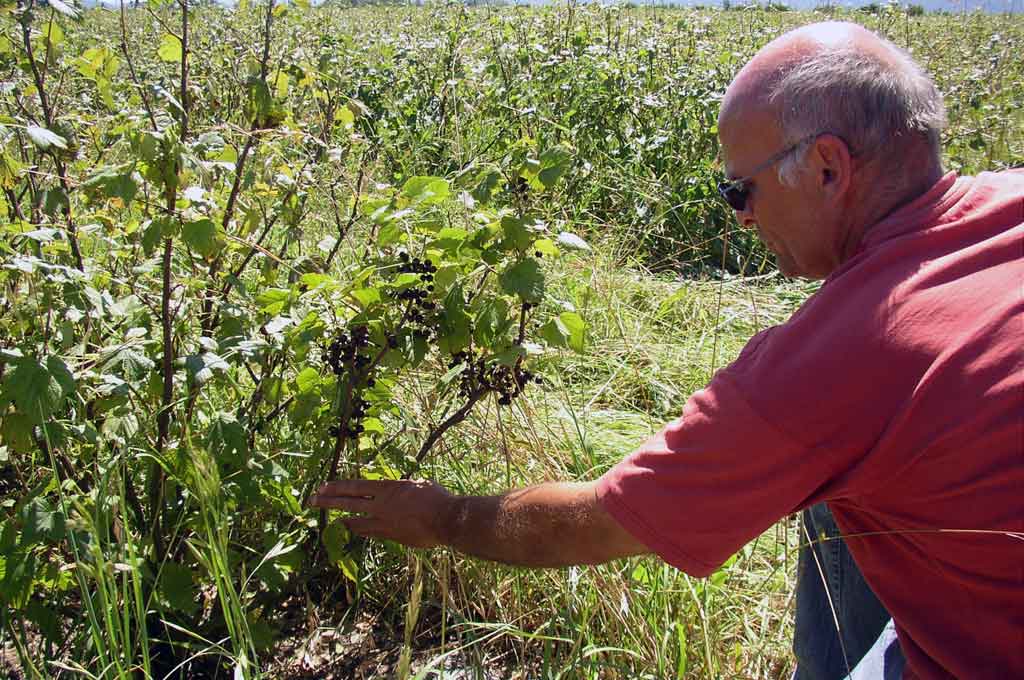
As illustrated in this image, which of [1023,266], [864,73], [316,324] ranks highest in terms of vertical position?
[864,73]

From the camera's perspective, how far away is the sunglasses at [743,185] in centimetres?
151

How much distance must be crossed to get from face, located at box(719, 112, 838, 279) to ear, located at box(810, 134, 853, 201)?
0.02 m

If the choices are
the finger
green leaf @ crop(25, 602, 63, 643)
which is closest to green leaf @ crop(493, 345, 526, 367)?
the finger

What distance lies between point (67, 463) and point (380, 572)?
0.77m

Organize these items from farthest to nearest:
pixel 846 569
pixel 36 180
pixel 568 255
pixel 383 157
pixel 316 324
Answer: pixel 383 157, pixel 568 255, pixel 36 180, pixel 846 569, pixel 316 324

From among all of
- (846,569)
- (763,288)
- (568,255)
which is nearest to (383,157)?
(568,255)

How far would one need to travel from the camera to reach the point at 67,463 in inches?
74.4

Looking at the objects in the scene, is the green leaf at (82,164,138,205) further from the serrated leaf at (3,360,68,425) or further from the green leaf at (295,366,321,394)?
the green leaf at (295,366,321,394)

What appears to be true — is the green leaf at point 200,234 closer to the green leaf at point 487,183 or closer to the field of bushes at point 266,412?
the field of bushes at point 266,412

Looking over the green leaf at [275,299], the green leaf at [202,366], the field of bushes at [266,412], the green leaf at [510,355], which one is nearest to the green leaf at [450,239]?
the field of bushes at [266,412]

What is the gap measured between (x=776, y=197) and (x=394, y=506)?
0.88m

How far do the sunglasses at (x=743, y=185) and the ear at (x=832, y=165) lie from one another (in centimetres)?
4

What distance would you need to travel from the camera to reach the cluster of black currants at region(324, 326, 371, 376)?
172 cm

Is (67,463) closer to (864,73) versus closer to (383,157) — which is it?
(864,73)
